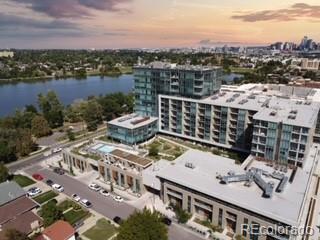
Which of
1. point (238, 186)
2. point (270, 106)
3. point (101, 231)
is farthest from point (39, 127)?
point (270, 106)

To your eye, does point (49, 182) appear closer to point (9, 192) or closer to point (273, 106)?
point (9, 192)

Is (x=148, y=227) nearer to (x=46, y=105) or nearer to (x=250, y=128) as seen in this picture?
(x=250, y=128)

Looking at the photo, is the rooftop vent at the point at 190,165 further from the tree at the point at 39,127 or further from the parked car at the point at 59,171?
the tree at the point at 39,127

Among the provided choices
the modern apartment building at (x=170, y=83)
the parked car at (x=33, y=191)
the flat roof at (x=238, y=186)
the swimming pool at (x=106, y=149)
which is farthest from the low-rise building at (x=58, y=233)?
the modern apartment building at (x=170, y=83)

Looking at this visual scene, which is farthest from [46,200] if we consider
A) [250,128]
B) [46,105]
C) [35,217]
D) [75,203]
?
[46,105]

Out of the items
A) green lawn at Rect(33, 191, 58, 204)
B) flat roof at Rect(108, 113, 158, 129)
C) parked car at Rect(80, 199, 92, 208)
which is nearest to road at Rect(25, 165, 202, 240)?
parked car at Rect(80, 199, 92, 208)
